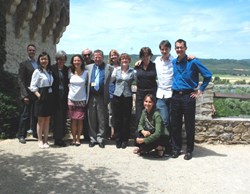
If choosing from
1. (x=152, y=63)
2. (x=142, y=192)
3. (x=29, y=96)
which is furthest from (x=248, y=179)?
(x=29, y=96)

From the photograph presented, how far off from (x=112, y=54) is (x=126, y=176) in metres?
2.84

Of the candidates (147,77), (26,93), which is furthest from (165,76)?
(26,93)

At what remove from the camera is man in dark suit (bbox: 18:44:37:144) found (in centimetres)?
678

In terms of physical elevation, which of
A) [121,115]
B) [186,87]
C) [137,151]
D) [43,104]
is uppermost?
[186,87]

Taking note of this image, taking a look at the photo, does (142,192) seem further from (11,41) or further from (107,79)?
(11,41)

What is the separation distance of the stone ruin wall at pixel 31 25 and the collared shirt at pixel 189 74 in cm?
538

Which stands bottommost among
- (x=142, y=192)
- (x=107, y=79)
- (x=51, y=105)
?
(x=142, y=192)

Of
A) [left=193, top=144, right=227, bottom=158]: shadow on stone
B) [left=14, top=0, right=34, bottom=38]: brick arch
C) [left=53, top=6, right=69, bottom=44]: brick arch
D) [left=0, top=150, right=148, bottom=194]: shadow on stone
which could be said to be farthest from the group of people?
[left=53, top=6, right=69, bottom=44]: brick arch

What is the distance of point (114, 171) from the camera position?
17.9 feet

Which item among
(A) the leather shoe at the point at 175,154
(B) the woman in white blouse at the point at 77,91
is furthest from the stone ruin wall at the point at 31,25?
(A) the leather shoe at the point at 175,154

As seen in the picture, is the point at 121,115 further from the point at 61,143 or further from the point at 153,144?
the point at 61,143

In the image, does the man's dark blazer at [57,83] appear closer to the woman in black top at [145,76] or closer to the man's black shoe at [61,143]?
the man's black shoe at [61,143]

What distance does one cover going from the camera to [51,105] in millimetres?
6578

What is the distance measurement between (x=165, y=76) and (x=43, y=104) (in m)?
2.37
